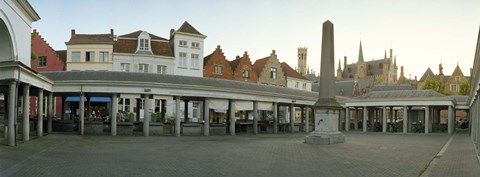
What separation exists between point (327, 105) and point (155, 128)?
12807 mm

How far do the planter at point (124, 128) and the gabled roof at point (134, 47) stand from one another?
17871mm

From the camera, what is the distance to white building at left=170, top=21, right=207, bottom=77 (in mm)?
47938

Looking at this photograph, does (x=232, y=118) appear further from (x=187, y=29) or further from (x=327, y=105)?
(x=187, y=29)

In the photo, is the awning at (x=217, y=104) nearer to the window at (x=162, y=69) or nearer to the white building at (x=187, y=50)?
the white building at (x=187, y=50)

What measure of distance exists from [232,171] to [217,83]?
20.5 meters

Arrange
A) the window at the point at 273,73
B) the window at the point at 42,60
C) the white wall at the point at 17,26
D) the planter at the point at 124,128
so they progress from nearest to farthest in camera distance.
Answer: the white wall at the point at 17,26 < the planter at the point at 124,128 < the window at the point at 42,60 < the window at the point at 273,73

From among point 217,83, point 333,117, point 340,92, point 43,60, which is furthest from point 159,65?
point 340,92

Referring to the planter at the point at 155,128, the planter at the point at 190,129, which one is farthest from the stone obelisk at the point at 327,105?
the planter at the point at 155,128

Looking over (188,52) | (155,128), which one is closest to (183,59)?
(188,52)

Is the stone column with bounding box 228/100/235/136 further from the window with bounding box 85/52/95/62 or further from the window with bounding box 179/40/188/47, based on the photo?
the window with bounding box 85/52/95/62

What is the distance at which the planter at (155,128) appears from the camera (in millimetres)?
30047

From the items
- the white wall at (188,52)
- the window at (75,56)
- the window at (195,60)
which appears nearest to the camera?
the window at (75,56)

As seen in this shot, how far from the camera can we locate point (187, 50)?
159 ft

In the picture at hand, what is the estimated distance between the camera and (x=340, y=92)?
8700 centimetres
